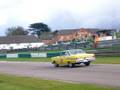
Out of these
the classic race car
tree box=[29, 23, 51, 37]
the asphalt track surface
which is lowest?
the asphalt track surface

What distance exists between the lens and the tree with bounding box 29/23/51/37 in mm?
169625

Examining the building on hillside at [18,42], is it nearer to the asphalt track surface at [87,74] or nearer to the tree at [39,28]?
the tree at [39,28]

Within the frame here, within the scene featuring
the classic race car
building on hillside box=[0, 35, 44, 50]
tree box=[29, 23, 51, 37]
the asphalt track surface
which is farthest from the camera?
tree box=[29, 23, 51, 37]

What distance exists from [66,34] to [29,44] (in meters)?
13.8

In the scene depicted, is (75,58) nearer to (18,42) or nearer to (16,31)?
(18,42)

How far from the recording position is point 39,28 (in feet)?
567

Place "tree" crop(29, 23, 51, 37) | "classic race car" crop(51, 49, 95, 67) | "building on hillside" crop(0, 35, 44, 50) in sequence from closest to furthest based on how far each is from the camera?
"classic race car" crop(51, 49, 95, 67) < "building on hillside" crop(0, 35, 44, 50) < "tree" crop(29, 23, 51, 37)

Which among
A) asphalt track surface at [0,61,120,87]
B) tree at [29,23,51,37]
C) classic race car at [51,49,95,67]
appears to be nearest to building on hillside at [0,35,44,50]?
tree at [29,23,51,37]

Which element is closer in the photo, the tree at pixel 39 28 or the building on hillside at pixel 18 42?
the building on hillside at pixel 18 42

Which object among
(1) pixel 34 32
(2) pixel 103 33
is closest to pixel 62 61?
(2) pixel 103 33

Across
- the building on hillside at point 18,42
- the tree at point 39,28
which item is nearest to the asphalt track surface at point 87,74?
the building on hillside at point 18,42

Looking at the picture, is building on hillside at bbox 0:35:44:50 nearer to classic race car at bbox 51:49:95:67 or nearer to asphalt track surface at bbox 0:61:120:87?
classic race car at bbox 51:49:95:67

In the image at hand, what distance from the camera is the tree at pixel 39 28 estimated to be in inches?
6678

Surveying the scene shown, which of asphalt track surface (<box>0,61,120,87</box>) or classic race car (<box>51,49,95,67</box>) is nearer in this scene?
asphalt track surface (<box>0,61,120,87</box>)
